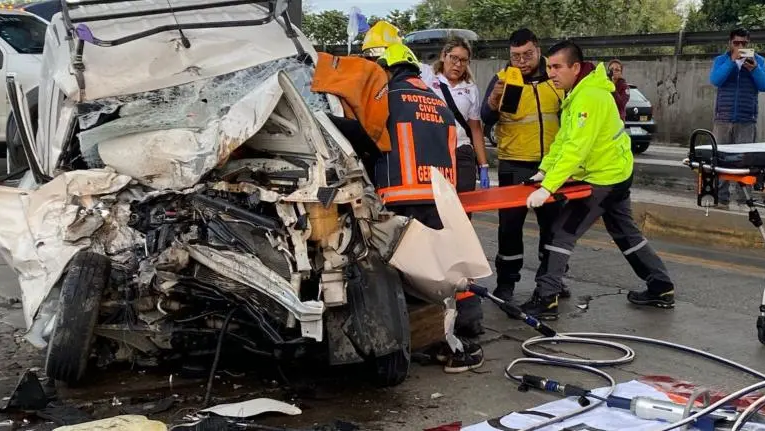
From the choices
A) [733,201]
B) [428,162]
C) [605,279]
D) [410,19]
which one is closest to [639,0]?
[410,19]

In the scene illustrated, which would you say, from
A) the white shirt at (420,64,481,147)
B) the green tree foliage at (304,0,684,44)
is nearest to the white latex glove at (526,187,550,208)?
the white shirt at (420,64,481,147)

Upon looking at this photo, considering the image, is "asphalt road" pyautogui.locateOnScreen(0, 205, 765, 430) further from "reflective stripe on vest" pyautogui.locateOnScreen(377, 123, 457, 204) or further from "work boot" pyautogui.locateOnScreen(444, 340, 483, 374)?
"reflective stripe on vest" pyautogui.locateOnScreen(377, 123, 457, 204)

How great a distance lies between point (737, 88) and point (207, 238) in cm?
779

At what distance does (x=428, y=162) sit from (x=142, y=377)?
78.5 inches

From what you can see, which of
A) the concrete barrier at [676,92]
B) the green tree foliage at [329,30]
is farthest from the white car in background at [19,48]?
the green tree foliage at [329,30]

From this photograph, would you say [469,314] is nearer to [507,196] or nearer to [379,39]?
[507,196]

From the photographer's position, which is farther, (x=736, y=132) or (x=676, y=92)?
(x=676, y=92)

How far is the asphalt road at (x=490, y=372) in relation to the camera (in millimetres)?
4438

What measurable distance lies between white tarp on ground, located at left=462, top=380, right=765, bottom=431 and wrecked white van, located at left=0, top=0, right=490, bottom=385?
611 millimetres

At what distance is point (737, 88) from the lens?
10078 millimetres

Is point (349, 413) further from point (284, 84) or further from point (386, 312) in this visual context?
point (284, 84)

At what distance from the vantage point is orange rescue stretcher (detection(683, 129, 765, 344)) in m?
5.06

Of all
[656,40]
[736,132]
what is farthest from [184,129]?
[656,40]

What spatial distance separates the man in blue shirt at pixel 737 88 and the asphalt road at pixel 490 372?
11.4 feet
